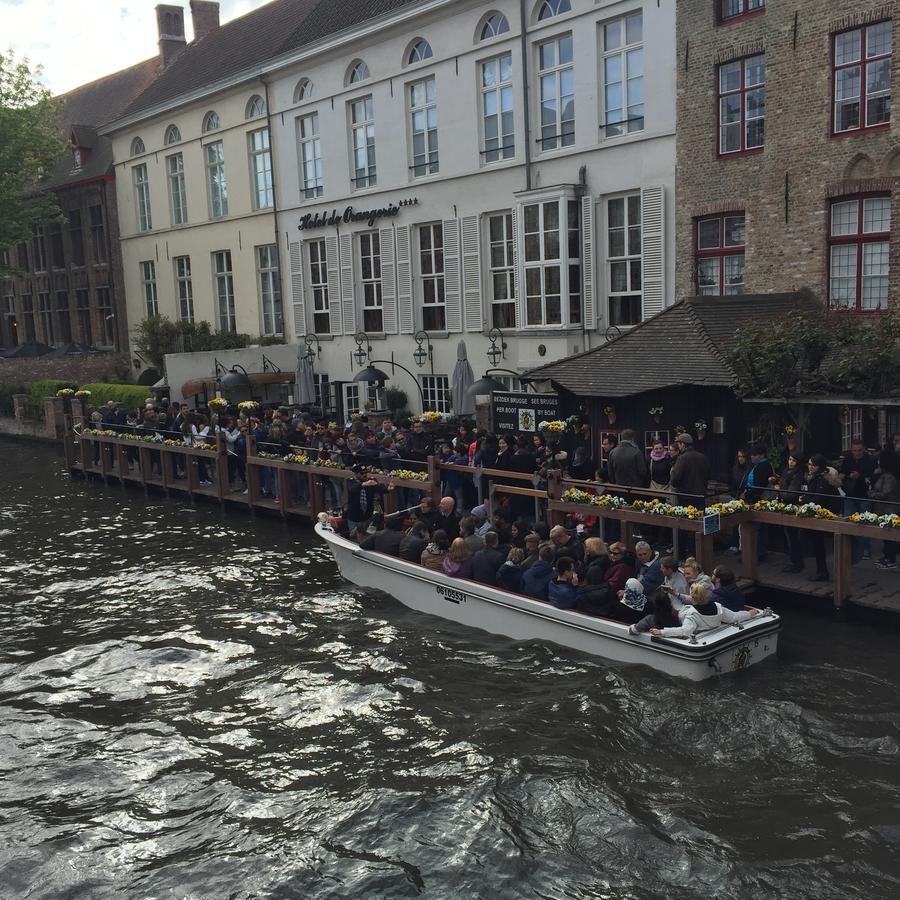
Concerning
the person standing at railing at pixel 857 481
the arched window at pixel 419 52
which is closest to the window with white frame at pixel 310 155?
the arched window at pixel 419 52

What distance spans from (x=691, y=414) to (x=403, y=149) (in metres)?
13.7

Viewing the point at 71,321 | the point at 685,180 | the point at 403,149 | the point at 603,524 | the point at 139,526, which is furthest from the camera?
the point at 71,321

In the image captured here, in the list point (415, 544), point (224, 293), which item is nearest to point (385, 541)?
point (415, 544)

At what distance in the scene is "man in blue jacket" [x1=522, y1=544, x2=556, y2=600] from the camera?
1282cm

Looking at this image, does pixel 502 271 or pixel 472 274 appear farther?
pixel 472 274

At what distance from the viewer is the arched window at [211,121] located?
34.0 m

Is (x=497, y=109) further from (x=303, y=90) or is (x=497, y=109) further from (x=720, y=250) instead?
(x=303, y=90)

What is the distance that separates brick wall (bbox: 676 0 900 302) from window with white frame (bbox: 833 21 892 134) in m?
0.16

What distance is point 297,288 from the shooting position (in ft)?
103

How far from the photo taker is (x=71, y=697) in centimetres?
1244

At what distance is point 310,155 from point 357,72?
3.04 m

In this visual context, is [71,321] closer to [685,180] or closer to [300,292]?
[300,292]

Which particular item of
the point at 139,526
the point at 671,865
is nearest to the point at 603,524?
the point at 671,865

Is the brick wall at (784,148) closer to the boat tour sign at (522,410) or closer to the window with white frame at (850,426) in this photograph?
the window with white frame at (850,426)
